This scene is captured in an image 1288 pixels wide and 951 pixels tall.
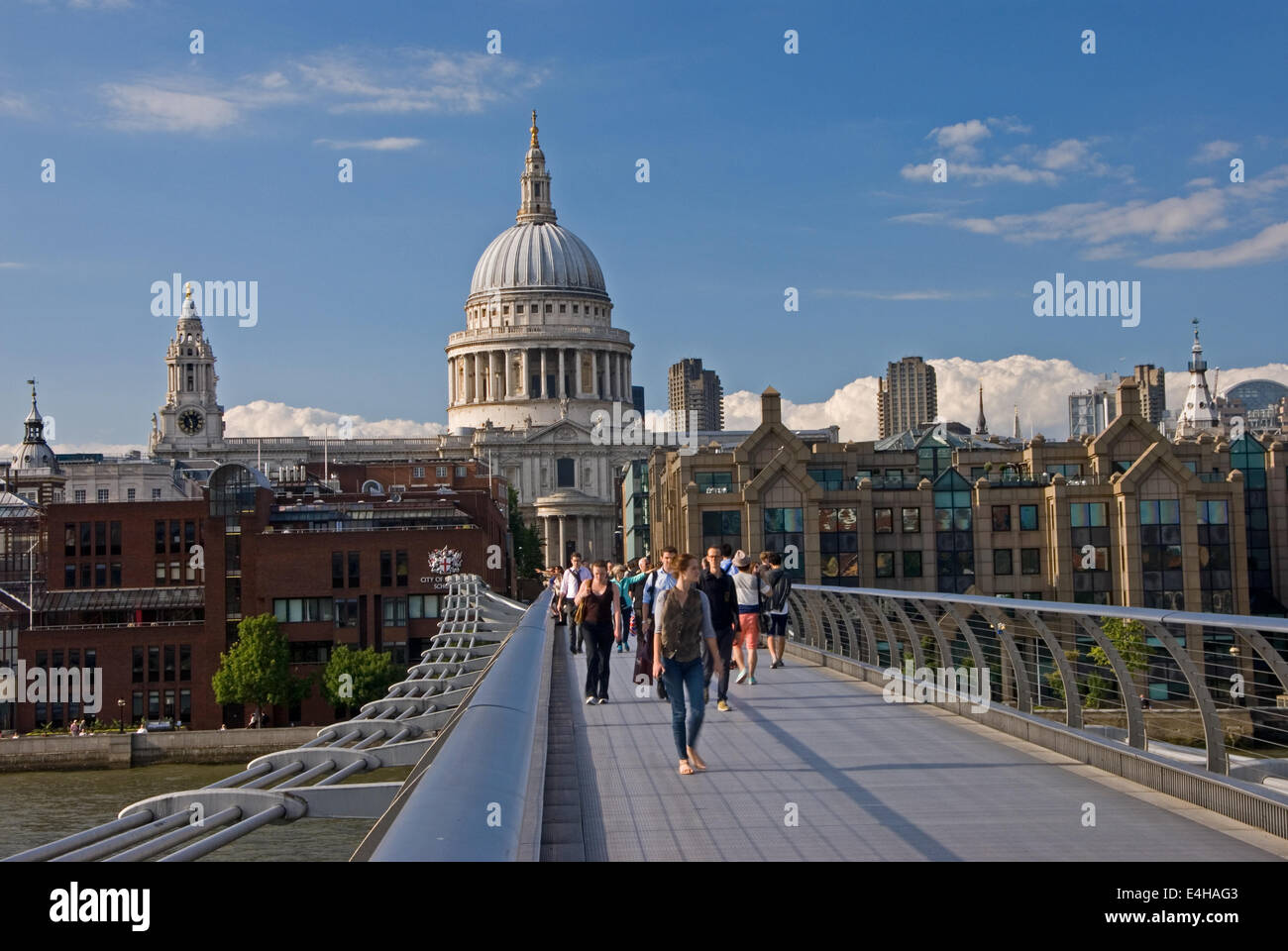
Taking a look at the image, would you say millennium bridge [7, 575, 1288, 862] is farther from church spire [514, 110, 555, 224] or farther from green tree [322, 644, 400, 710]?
church spire [514, 110, 555, 224]

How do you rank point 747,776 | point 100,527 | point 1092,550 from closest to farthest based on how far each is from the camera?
point 747,776
point 1092,550
point 100,527

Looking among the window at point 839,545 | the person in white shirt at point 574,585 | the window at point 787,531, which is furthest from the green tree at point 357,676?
the person in white shirt at point 574,585

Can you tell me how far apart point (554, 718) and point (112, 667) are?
5480cm

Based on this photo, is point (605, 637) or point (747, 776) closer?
point (747, 776)

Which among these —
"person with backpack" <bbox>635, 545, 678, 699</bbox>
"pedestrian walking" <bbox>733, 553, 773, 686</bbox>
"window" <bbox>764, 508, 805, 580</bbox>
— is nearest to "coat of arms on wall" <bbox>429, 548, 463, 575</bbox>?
"window" <bbox>764, 508, 805, 580</bbox>

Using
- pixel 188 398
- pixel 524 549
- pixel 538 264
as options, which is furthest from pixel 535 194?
pixel 524 549

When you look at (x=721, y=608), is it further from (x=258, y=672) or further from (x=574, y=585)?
(x=258, y=672)

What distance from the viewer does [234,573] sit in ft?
226

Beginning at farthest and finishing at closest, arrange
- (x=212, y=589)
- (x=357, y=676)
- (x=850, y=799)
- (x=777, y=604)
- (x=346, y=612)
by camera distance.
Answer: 1. (x=212, y=589)
2. (x=346, y=612)
3. (x=357, y=676)
4. (x=777, y=604)
5. (x=850, y=799)

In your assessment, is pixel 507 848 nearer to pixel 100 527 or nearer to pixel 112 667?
pixel 112 667

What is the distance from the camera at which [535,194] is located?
186 m

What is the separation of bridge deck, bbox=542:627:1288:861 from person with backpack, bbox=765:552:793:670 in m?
4.53

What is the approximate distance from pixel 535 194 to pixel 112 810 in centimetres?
14478
